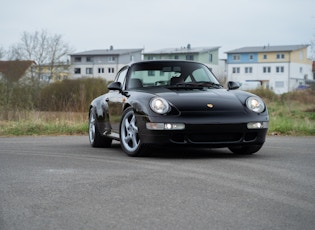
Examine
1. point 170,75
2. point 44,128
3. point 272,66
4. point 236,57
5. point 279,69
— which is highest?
point 236,57

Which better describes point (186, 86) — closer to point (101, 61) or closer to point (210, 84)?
point (210, 84)

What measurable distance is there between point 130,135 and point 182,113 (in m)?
1.07

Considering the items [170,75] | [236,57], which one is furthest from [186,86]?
[236,57]

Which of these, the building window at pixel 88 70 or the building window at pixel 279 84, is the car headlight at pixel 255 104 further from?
the building window at pixel 88 70

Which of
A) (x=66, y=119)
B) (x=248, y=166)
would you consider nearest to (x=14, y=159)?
(x=248, y=166)

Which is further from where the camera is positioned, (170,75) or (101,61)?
(101,61)

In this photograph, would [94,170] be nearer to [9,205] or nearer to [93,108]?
[9,205]

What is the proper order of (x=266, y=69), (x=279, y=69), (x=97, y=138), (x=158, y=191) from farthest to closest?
1. (x=266, y=69)
2. (x=279, y=69)
3. (x=97, y=138)
4. (x=158, y=191)

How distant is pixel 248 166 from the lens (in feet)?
23.0

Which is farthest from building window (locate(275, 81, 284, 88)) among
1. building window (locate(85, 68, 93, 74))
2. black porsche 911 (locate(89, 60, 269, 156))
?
black porsche 911 (locate(89, 60, 269, 156))

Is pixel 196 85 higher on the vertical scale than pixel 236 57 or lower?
lower

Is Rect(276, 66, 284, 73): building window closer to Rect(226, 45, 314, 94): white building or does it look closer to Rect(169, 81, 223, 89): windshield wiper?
Rect(226, 45, 314, 94): white building

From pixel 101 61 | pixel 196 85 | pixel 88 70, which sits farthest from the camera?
pixel 88 70

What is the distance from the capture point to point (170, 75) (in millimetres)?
9258
